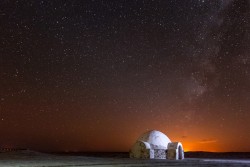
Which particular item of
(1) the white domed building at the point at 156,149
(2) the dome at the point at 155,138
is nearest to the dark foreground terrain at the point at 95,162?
(1) the white domed building at the point at 156,149

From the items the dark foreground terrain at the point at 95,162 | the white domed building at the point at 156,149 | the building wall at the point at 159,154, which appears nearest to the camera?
the dark foreground terrain at the point at 95,162

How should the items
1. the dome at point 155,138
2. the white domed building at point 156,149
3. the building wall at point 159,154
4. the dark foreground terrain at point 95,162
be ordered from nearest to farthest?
the dark foreground terrain at point 95,162
the white domed building at point 156,149
the building wall at point 159,154
the dome at point 155,138

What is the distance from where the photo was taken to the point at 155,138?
41938mm

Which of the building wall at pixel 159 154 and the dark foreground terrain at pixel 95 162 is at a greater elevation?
the building wall at pixel 159 154

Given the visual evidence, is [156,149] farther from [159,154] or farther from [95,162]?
[95,162]

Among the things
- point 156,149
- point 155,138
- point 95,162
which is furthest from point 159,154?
point 95,162

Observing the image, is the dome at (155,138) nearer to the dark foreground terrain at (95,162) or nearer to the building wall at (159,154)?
the building wall at (159,154)

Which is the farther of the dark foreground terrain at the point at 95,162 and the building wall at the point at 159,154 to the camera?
the building wall at the point at 159,154

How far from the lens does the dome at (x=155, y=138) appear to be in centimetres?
4141

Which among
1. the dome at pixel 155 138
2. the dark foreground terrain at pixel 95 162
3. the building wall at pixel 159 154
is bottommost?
the dark foreground terrain at pixel 95 162

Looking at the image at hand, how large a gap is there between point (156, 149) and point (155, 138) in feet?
5.93

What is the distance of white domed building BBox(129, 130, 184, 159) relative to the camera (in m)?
39.6

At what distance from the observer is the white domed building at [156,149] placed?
1559 inches

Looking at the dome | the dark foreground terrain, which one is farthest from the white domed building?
the dark foreground terrain
